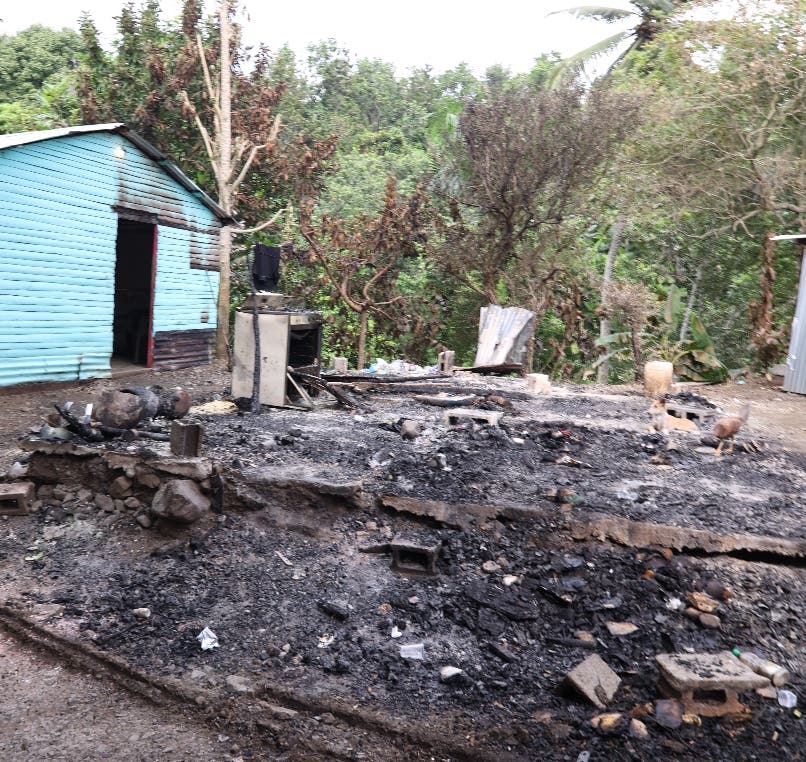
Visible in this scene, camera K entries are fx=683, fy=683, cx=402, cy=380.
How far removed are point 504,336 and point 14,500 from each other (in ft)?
26.7

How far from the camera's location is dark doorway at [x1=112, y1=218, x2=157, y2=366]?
12.4 m

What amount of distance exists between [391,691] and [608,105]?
13.0 meters

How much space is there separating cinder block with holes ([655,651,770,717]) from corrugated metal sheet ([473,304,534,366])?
26.8ft

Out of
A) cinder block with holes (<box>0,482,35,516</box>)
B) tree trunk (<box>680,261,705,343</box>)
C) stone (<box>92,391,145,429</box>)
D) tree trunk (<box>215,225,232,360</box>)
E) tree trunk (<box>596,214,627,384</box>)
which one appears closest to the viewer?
cinder block with holes (<box>0,482,35,516</box>)

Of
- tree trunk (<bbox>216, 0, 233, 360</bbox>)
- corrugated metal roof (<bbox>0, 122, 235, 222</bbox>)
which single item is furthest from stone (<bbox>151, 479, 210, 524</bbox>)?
tree trunk (<bbox>216, 0, 233, 360</bbox>)

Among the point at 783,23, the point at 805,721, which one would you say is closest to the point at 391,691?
the point at 805,721

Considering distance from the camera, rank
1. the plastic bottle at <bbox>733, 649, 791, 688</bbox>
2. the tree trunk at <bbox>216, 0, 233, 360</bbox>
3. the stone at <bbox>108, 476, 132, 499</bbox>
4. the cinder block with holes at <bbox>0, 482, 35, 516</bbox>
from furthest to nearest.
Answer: the tree trunk at <bbox>216, 0, 233, 360</bbox>
the cinder block with holes at <bbox>0, 482, 35, 516</bbox>
the stone at <bbox>108, 476, 132, 499</bbox>
the plastic bottle at <bbox>733, 649, 791, 688</bbox>

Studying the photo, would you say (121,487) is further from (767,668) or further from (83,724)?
(767,668)

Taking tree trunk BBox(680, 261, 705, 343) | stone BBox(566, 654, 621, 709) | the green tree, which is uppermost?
the green tree

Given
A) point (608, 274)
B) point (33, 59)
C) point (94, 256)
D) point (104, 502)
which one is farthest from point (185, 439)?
point (33, 59)

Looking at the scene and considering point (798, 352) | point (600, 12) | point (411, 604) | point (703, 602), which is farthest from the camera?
point (600, 12)

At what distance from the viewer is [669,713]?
9.42ft

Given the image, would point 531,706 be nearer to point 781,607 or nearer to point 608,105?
point 781,607

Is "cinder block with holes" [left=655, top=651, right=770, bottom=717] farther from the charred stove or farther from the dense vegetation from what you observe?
the dense vegetation
